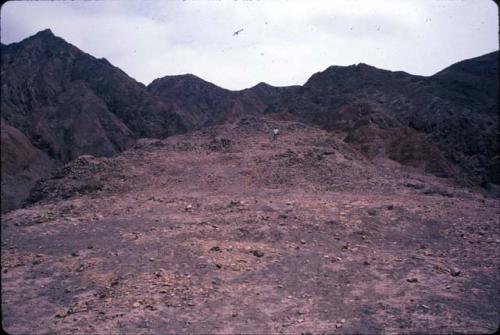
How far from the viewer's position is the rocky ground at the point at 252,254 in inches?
231

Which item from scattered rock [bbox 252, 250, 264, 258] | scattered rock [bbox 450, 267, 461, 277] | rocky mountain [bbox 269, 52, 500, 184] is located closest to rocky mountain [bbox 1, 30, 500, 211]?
rocky mountain [bbox 269, 52, 500, 184]

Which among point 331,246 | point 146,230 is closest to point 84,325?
point 146,230

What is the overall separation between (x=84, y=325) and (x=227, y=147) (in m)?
14.1

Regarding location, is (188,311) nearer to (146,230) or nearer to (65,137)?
(146,230)

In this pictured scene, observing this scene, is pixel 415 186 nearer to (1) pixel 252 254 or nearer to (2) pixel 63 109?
(1) pixel 252 254

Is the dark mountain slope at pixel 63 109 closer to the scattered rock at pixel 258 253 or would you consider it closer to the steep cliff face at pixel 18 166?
the steep cliff face at pixel 18 166

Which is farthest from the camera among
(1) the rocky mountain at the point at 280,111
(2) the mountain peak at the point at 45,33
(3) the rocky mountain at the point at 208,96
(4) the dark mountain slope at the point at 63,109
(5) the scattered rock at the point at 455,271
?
(3) the rocky mountain at the point at 208,96

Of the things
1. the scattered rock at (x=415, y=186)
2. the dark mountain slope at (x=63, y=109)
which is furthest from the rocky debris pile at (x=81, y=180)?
the dark mountain slope at (x=63, y=109)

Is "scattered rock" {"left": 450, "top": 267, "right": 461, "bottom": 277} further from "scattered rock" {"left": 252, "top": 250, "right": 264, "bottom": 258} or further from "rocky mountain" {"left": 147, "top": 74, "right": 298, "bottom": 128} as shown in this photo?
"rocky mountain" {"left": 147, "top": 74, "right": 298, "bottom": 128}

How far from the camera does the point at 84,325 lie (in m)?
5.67

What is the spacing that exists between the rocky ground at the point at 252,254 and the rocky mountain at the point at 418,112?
6535mm

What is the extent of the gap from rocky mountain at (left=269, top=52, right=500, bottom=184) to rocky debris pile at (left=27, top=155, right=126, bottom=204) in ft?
41.1

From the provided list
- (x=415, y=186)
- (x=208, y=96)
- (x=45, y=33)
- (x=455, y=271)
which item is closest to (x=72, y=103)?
(x=45, y=33)

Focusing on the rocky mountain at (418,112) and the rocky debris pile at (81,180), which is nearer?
the rocky debris pile at (81,180)
